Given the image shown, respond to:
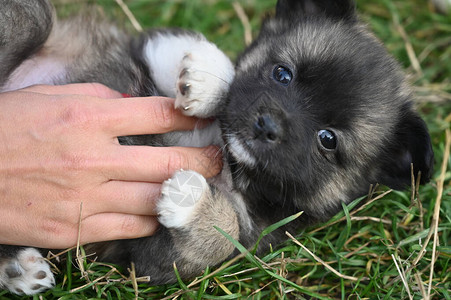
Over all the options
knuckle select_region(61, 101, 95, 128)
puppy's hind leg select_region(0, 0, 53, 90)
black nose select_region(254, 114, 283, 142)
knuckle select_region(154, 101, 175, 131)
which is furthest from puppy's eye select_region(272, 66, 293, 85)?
puppy's hind leg select_region(0, 0, 53, 90)

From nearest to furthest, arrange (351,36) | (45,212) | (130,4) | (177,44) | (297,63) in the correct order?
1. (45,212)
2. (297,63)
3. (351,36)
4. (177,44)
5. (130,4)

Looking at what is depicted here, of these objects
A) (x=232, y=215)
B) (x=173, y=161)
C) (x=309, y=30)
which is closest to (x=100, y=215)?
(x=173, y=161)

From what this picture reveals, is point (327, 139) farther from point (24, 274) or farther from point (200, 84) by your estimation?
point (24, 274)

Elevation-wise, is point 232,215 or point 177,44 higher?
point 177,44

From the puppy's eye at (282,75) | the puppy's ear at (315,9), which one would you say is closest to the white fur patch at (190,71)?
the puppy's eye at (282,75)

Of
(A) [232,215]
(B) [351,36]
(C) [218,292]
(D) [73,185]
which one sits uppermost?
(B) [351,36]

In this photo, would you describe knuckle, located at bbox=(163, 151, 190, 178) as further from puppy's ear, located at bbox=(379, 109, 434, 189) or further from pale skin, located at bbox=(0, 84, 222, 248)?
puppy's ear, located at bbox=(379, 109, 434, 189)

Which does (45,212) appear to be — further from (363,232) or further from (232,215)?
(363,232)
